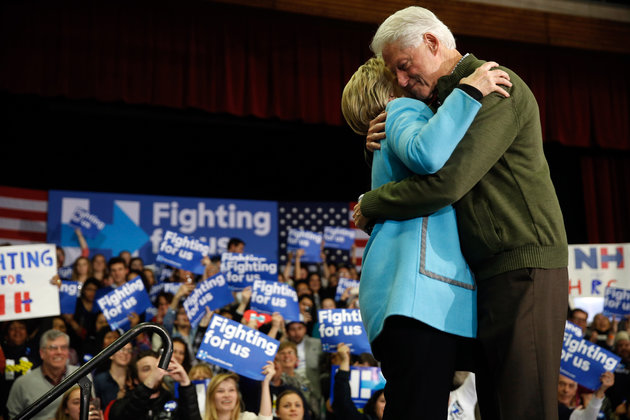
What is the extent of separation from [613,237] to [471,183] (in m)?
7.70

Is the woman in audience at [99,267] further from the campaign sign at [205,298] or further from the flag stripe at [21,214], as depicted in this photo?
the campaign sign at [205,298]

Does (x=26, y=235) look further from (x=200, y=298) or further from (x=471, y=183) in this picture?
(x=471, y=183)

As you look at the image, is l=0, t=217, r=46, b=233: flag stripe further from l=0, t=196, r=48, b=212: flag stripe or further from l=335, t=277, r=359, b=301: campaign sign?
l=335, t=277, r=359, b=301: campaign sign

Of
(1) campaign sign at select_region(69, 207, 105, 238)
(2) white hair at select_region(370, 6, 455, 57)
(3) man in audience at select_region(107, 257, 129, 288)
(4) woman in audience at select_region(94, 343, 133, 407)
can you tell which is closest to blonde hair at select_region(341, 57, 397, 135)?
(2) white hair at select_region(370, 6, 455, 57)

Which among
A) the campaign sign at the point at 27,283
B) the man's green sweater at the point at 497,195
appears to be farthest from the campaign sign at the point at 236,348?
the man's green sweater at the point at 497,195

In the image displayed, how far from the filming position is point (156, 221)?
7.16 meters

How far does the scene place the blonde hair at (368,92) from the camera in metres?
1.67

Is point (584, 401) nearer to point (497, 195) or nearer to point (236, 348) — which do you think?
point (236, 348)

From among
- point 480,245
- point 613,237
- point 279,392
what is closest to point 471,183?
point 480,245

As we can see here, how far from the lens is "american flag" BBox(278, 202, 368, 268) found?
760 centimetres

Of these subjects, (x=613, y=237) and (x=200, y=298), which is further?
(x=613, y=237)

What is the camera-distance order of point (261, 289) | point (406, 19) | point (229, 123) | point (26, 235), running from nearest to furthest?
point (406, 19), point (261, 289), point (26, 235), point (229, 123)

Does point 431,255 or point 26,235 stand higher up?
point 26,235

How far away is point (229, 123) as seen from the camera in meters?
8.27
